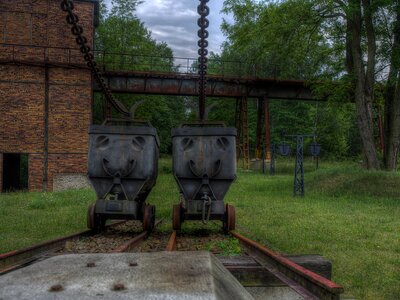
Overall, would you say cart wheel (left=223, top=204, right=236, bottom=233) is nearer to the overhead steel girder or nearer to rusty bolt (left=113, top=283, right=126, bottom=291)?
rusty bolt (left=113, top=283, right=126, bottom=291)

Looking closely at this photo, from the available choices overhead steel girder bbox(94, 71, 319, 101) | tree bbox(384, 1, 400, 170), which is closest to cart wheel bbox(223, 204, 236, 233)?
tree bbox(384, 1, 400, 170)

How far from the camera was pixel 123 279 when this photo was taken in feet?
6.12

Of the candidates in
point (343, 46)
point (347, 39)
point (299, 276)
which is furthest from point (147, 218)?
point (343, 46)

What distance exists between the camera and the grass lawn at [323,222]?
656 cm

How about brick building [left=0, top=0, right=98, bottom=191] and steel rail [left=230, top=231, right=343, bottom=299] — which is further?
brick building [left=0, top=0, right=98, bottom=191]

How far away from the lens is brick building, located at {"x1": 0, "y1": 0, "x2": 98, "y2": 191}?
2150cm

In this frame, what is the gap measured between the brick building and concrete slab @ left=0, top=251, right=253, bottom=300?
20.4m

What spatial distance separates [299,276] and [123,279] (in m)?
2.48

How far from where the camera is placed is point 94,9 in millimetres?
23438

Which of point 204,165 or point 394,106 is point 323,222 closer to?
point 204,165

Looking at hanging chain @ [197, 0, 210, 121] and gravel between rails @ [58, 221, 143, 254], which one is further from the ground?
hanging chain @ [197, 0, 210, 121]

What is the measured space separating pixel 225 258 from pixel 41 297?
13.0ft

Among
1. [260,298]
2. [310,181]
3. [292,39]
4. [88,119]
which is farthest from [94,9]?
[260,298]

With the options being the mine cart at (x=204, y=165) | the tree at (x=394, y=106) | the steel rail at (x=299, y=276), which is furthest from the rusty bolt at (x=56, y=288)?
the tree at (x=394, y=106)
